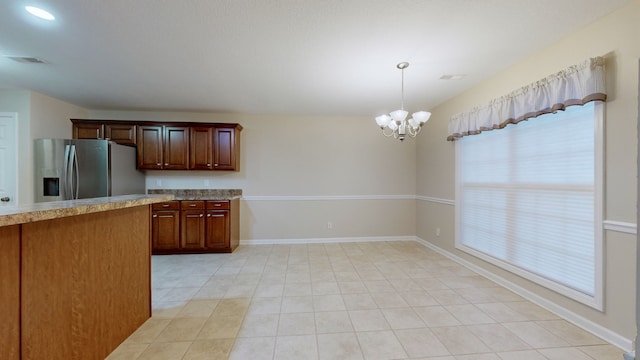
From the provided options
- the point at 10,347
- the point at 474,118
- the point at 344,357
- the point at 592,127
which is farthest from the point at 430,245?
the point at 10,347

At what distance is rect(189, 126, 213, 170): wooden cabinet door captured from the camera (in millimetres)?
4355

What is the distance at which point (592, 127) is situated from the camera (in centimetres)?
207

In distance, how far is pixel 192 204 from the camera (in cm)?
412

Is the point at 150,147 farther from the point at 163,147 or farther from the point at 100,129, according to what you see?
the point at 100,129

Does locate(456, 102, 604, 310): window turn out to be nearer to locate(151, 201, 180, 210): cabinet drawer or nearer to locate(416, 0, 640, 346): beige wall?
locate(416, 0, 640, 346): beige wall

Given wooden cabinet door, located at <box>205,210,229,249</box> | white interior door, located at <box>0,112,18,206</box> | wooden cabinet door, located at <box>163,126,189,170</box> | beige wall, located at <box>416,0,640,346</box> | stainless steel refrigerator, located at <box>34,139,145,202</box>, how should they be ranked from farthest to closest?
wooden cabinet door, located at <box>163,126,189,170</box> < wooden cabinet door, located at <box>205,210,229,249</box> < stainless steel refrigerator, located at <box>34,139,145,202</box> < white interior door, located at <box>0,112,18,206</box> < beige wall, located at <box>416,0,640,346</box>

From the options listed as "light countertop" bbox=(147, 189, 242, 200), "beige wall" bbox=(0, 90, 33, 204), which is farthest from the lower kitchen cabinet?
"beige wall" bbox=(0, 90, 33, 204)

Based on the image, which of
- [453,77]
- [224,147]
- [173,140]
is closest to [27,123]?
[173,140]

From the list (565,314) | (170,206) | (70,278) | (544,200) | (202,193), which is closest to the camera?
(70,278)

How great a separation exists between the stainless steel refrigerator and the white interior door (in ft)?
0.71

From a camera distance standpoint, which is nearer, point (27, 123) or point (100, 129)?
point (27, 123)

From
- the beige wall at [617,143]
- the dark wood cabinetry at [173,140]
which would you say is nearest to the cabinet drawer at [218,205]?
the dark wood cabinetry at [173,140]

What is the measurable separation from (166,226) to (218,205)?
0.90 m

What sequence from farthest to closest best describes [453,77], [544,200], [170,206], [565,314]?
[170,206]
[453,77]
[544,200]
[565,314]
